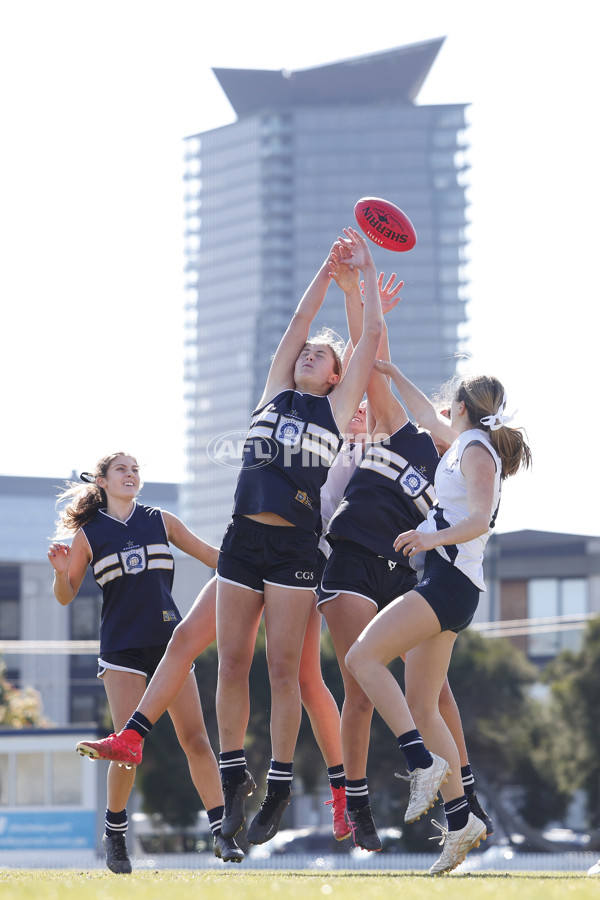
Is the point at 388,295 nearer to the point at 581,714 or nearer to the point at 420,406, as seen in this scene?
the point at 420,406

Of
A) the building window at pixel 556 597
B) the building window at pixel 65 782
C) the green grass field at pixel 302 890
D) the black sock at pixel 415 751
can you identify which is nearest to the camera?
the green grass field at pixel 302 890

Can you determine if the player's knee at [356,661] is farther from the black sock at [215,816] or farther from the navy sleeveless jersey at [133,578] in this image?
the navy sleeveless jersey at [133,578]

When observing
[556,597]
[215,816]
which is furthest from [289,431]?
[556,597]

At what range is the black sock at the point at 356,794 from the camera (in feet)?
19.4

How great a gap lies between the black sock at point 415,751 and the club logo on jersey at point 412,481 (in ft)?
4.55

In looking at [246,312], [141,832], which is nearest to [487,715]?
[141,832]

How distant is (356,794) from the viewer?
595 cm

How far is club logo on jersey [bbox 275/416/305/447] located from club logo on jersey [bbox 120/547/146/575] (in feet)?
4.29

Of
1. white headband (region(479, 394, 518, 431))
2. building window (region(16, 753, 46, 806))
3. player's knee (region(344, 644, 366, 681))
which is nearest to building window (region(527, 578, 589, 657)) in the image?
building window (region(16, 753, 46, 806))

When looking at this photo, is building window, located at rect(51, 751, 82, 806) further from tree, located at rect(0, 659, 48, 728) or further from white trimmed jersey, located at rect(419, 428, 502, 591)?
white trimmed jersey, located at rect(419, 428, 502, 591)

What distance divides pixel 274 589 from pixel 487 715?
3425 centimetres

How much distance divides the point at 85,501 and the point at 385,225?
2338 mm

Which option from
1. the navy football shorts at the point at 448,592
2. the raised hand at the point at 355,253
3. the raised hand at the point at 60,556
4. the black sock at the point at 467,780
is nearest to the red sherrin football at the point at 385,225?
the raised hand at the point at 355,253

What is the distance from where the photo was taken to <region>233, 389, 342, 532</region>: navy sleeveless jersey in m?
5.81
